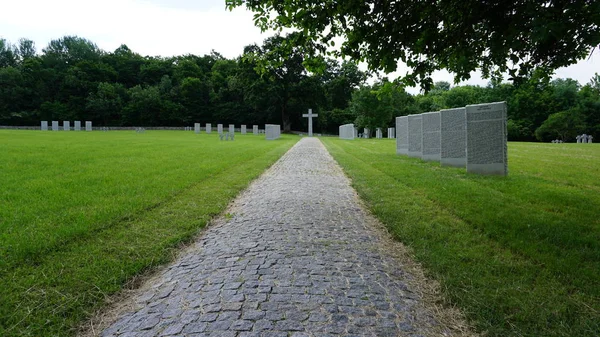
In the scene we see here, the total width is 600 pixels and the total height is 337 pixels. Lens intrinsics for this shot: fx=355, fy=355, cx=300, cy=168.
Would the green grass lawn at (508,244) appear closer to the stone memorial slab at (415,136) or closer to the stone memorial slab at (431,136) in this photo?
the stone memorial slab at (431,136)

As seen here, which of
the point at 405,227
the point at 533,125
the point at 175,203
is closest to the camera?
the point at 405,227

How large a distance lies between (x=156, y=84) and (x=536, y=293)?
8888cm

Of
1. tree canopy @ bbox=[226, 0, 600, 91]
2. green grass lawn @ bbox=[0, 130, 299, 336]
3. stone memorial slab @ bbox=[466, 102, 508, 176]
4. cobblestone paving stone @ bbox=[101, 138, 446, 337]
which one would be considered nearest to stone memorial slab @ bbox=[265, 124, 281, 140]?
green grass lawn @ bbox=[0, 130, 299, 336]

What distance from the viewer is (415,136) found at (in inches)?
680

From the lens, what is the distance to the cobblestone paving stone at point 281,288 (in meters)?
2.73

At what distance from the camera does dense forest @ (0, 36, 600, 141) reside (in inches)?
2414

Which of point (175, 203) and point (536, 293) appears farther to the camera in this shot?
point (175, 203)

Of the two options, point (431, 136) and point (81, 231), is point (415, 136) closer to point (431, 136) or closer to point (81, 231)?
point (431, 136)

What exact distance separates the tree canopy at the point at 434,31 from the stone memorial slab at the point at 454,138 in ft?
18.9

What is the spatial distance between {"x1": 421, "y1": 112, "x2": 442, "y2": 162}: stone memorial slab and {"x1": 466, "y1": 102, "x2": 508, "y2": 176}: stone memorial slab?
11.7 feet

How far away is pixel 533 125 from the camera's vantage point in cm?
6150

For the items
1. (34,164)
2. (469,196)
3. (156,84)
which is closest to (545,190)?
(469,196)

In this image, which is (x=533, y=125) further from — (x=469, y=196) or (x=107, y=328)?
(x=107, y=328)

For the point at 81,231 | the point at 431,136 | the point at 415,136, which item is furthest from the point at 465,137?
the point at 81,231
